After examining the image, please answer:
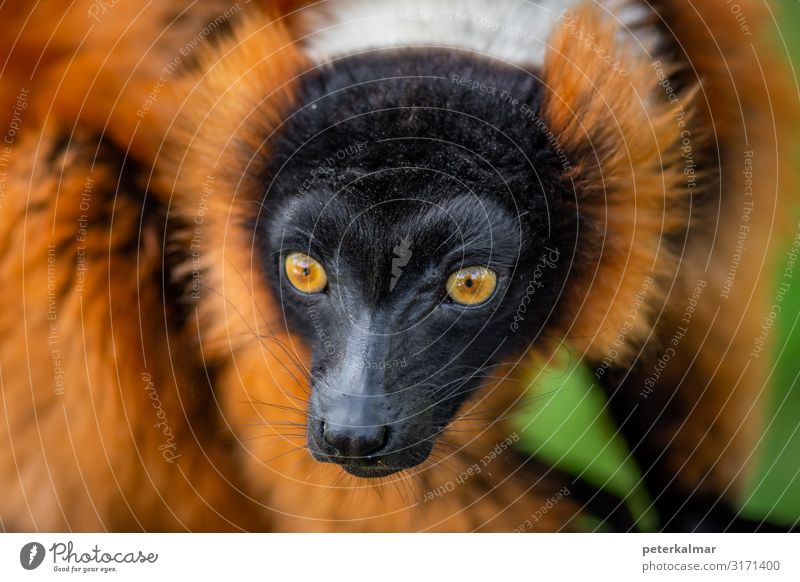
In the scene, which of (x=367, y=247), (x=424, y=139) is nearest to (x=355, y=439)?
(x=367, y=247)

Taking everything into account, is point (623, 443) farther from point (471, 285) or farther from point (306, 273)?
point (306, 273)

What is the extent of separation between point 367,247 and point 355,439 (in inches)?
12.4

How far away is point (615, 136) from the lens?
54.1 inches

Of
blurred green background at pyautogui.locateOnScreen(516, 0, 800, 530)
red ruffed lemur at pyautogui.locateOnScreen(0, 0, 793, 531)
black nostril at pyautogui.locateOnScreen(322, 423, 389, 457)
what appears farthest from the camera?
blurred green background at pyautogui.locateOnScreen(516, 0, 800, 530)

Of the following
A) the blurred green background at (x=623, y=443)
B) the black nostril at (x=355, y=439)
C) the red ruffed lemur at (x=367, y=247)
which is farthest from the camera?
the blurred green background at (x=623, y=443)

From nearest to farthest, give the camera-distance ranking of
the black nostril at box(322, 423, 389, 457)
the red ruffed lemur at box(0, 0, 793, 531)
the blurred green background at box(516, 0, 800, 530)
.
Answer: the black nostril at box(322, 423, 389, 457) → the red ruffed lemur at box(0, 0, 793, 531) → the blurred green background at box(516, 0, 800, 530)

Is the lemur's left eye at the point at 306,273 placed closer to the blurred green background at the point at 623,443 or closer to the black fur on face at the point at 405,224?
the black fur on face at the point at 405,224

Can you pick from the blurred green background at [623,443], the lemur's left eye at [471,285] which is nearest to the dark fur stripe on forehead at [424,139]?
the lemur's left eye at [471,285]

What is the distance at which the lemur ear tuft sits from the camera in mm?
1361

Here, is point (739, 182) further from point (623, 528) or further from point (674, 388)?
point (623, 528)

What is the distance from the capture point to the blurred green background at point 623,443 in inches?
56.0

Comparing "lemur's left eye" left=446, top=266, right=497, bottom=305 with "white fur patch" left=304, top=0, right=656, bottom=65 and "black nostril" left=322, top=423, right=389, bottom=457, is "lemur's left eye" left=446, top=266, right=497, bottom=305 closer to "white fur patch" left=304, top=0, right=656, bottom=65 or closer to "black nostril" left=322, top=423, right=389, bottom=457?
"black nostril" left=322, top=423, right=389, bottom=457

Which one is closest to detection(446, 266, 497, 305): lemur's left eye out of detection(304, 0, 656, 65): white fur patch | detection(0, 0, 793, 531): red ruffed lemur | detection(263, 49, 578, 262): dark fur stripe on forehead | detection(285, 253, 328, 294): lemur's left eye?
detection(0, 0, 793, 531): red ruffed lemur
